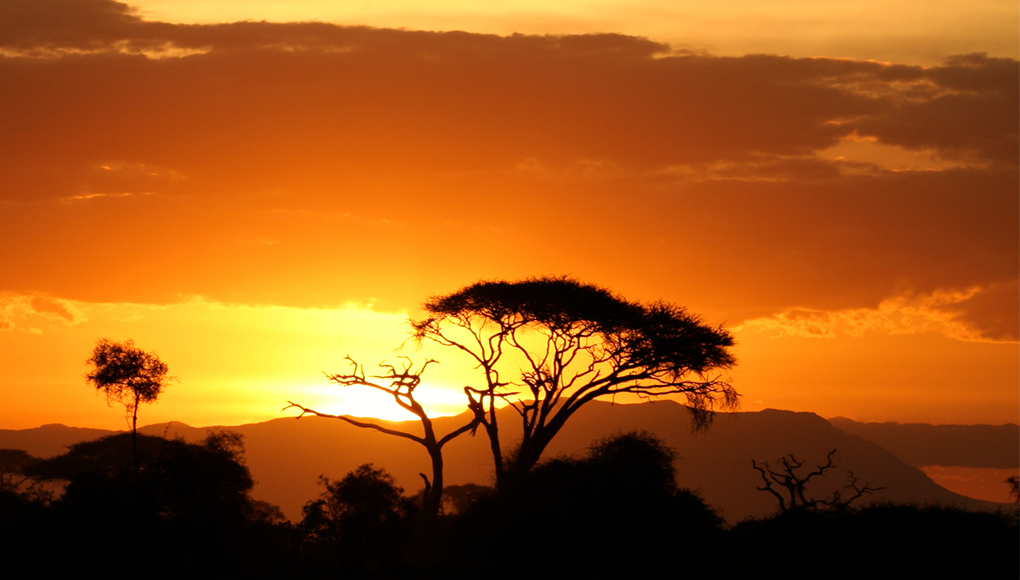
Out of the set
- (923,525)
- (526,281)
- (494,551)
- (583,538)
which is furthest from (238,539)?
(923,525)

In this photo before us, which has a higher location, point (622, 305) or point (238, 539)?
point (622, 305)

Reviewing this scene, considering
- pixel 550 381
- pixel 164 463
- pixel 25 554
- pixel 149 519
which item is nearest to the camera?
pixel 25 554

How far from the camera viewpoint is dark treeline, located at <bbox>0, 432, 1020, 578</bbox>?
27.8 meters

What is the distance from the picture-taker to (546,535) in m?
31.7

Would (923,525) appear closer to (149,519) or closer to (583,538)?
(583,538)

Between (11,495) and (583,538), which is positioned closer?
(583,538)

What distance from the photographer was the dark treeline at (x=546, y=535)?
27766 mm

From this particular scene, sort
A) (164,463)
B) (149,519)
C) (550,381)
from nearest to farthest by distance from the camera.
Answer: (149,519)
(164,463)
(550,381)

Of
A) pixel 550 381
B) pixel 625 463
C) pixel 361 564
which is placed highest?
pixel 550 381

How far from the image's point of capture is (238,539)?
3762 centimetres

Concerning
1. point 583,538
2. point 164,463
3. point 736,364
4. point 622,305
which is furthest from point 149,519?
point 736,364

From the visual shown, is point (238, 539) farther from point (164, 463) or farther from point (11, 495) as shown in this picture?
point (11, 495)

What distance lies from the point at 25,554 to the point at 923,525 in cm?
2674

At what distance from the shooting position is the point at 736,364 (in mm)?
48562
